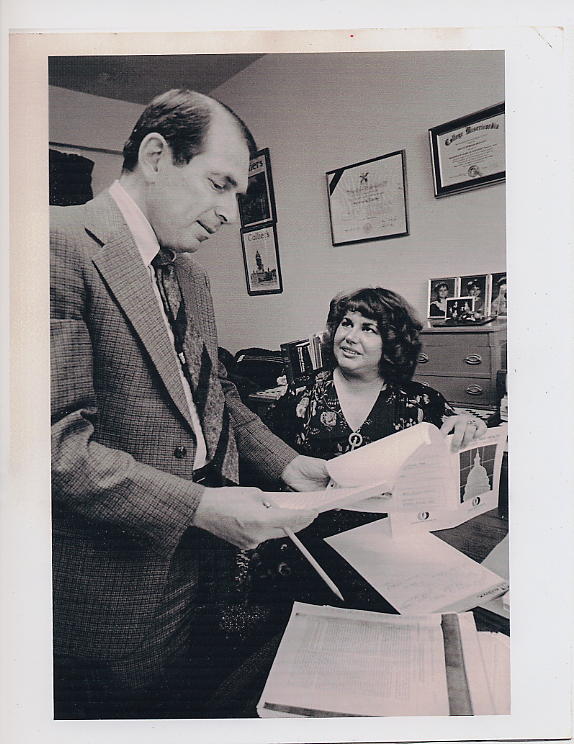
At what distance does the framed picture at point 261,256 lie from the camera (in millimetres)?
1666

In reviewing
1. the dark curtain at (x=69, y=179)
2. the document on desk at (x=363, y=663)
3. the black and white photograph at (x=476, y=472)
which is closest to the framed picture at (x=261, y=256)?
the dark curtain at (x=69, y=179)

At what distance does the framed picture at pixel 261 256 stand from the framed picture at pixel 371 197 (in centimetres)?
13

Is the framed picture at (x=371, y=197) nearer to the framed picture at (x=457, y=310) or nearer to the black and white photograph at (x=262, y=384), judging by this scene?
the black and white photograph at (x=262, y=384)

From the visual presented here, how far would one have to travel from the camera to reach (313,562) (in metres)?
1.68

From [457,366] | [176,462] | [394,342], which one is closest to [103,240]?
[176,462]

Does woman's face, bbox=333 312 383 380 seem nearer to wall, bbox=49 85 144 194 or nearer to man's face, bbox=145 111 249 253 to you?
man's face, bbox=145 111 249 253

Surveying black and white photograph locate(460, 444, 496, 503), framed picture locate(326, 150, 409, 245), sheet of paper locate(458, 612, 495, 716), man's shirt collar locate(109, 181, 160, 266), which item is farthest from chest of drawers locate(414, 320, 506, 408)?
man's shirt collar locate(109, 181, 160, 266)

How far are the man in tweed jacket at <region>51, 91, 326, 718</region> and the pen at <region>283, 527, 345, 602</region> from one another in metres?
0.03

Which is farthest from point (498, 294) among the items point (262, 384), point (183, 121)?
point (183, 121)

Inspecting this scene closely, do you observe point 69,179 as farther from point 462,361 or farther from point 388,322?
point 462,361

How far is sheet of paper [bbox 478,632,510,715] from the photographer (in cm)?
171

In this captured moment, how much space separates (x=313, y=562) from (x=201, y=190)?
830mm
